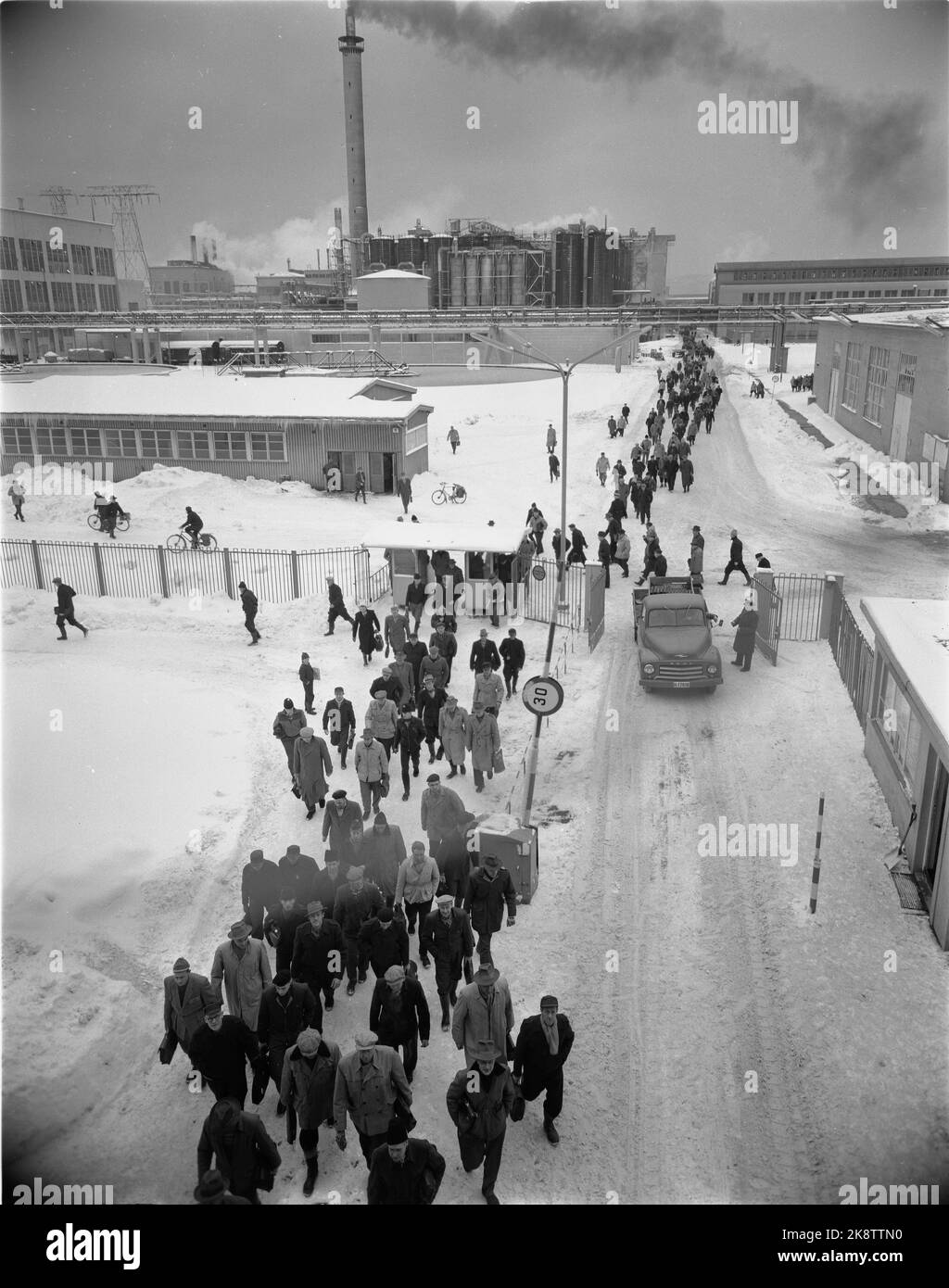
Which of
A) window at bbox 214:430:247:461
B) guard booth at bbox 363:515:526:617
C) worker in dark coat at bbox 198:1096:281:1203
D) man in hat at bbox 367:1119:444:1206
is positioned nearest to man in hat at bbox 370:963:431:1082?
worker in dark coat at bbox 198:1096:281:1203

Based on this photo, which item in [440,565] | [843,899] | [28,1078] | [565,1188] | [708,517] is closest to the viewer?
[565,1188]

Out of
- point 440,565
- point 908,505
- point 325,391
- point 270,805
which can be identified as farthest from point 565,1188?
point 325,391

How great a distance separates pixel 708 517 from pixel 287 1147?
23.4 meters

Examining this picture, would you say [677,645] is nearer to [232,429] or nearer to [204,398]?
[232,429]

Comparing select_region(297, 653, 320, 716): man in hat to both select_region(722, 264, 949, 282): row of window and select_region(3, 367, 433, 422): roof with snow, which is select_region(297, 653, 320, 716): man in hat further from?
select_region(722, 264, 949, 282): row of window

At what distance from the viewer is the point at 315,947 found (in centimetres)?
813

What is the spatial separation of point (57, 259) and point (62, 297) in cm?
302

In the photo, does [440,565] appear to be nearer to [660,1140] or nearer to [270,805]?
[270,805]

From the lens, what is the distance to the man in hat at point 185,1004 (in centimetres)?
745

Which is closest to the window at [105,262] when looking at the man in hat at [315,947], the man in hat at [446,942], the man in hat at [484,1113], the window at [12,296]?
the window at [12,296]

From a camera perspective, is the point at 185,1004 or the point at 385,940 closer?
the point at 185,1004

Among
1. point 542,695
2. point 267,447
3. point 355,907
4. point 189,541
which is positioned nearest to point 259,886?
point 355,907

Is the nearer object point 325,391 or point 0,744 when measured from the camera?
point 0,744
